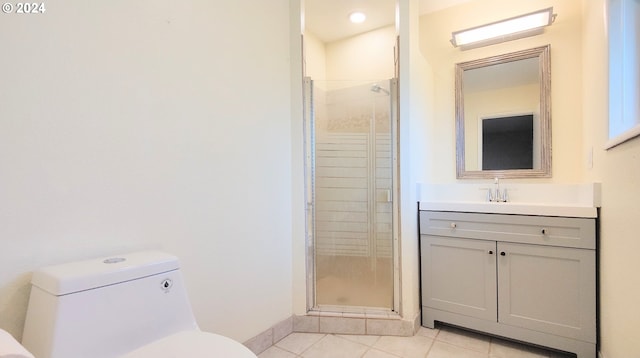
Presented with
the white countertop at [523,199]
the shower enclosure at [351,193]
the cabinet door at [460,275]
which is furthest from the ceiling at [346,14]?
the cabinet door at [460,275]

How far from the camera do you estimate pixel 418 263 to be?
2.16 m

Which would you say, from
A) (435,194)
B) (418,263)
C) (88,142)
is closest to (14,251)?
(88,142)

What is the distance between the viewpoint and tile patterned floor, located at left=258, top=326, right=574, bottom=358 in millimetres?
1801

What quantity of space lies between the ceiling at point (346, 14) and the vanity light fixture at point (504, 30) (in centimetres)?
33

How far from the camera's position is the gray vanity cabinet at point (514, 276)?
1.69 meters

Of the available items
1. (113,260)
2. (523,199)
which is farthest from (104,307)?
(523,199)

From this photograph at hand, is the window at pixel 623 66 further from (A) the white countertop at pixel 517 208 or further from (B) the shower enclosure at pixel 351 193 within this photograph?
(B) the shower enclosure at pixel 351 193

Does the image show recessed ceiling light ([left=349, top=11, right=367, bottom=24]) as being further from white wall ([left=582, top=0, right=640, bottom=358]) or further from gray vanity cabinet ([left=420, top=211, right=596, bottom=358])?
gray vanity cabinet ([left=420, top=211, right=596, bottom=358])

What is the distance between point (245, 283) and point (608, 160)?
195 centimetres

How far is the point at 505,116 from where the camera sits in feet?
7.45

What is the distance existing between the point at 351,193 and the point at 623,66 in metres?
1.58

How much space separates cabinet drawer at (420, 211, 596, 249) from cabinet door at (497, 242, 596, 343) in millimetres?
47

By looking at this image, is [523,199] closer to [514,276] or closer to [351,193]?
[514,276]

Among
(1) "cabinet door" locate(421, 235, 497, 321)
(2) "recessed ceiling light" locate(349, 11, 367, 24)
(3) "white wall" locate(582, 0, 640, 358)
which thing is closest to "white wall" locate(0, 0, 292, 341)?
(2) "recessed ceiling light" locate(349, 11, 367, 24)
